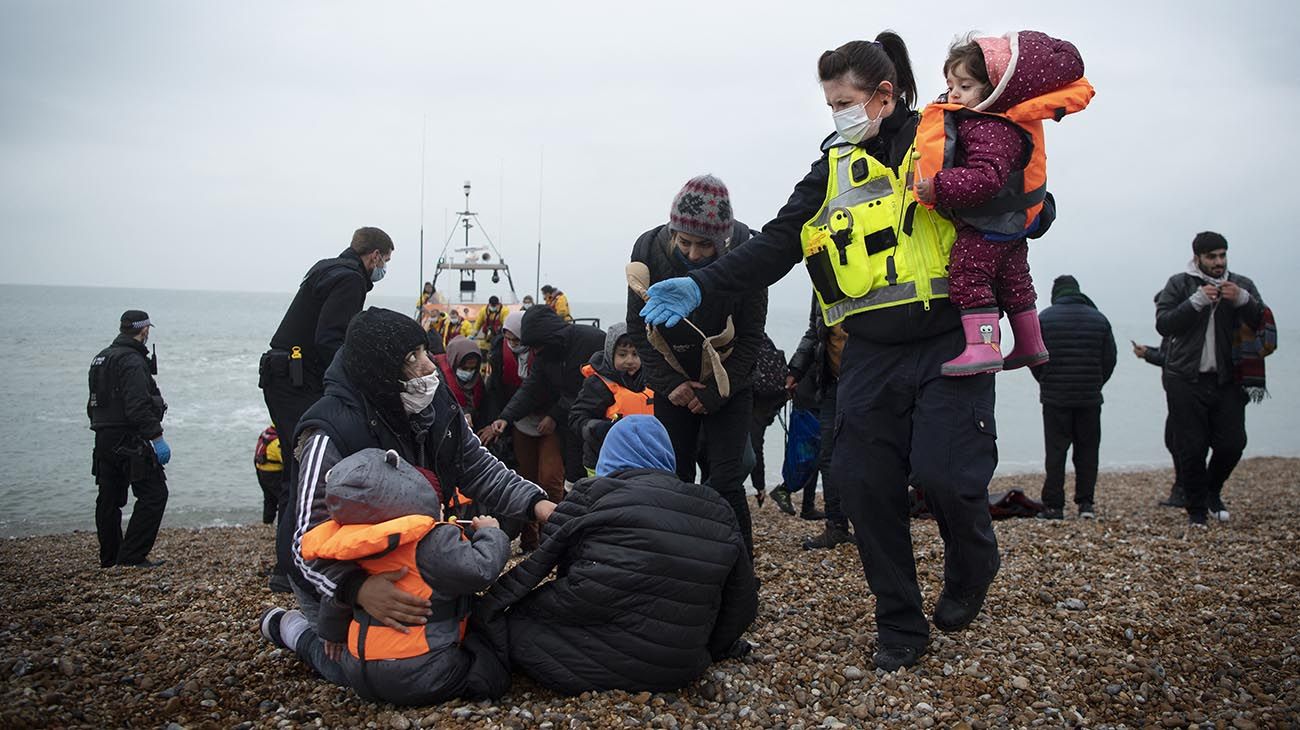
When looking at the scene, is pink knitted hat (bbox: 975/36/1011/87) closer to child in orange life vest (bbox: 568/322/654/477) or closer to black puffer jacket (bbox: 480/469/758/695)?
black puffer jacket (bbox: 480/469/758/695)

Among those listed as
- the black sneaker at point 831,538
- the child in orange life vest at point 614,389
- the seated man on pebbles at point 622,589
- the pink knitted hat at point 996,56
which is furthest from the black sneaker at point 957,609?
the black sneaker at point 831,538

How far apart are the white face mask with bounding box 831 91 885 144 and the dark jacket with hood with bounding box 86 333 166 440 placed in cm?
624

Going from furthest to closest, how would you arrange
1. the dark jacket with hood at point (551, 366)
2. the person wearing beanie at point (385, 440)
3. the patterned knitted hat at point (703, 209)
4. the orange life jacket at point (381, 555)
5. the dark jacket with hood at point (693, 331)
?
the dark jacket with hood at point (551, 366)
the dark jacket with hood at point (693, 331)
the patterned knitted hat at point (703, 209)
the person wearing beanie at point (385, 440)
the orange life jacket at point (381, 555)

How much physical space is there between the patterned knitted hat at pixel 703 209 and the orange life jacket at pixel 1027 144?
131 centimetres

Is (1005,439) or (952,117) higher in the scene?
(952,117)

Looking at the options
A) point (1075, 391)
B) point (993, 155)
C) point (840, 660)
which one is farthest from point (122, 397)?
point (1075, 391)

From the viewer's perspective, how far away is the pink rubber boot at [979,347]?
3154 millimetres

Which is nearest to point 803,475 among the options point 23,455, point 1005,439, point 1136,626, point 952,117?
point 1136,626

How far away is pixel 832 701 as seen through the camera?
3.19 metres

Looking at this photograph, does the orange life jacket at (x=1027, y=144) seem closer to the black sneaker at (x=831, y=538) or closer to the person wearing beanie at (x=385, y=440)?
the person wearing beanie at (x=385, y=440)

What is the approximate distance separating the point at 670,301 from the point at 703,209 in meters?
0.94

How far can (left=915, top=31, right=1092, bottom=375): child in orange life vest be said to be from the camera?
3141 millimetres

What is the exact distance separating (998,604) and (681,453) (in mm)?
1702

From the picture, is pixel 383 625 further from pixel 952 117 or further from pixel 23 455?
pixel 23 455
